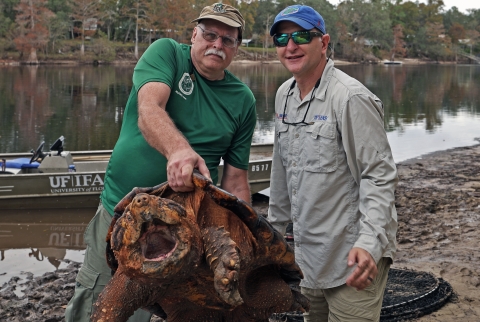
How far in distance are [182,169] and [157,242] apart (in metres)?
0.31

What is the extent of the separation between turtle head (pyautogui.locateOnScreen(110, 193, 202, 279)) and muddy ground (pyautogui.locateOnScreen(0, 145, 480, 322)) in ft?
9.50

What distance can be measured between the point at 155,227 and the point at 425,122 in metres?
21.9

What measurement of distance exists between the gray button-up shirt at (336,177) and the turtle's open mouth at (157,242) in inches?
33.4

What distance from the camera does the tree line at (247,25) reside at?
5709 cm

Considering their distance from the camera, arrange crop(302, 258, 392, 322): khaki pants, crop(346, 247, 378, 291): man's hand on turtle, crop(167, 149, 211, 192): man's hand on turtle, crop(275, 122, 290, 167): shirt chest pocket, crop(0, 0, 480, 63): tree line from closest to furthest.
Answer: crop(167, 149, 211, 192): man's hand on turtle → crop(346, 247, 378, 291): man's hand on turtle → crop(302, 258, 392, 322): khaki pants → crop(275, 122, 290, 167): shirt chest pocket → crop(0, 0, 480, 63): tree line

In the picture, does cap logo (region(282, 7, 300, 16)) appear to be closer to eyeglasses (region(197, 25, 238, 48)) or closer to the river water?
eyeglasses (region(197, 25, 238, 48))

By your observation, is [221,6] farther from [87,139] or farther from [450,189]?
[87,139]

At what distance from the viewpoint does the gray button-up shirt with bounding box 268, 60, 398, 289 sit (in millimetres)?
2422

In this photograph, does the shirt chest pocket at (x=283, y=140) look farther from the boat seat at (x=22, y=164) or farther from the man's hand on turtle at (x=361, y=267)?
the boat seat at (x=22, y=164)

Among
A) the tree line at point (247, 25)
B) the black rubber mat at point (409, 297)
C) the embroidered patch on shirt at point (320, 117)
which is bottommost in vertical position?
the black rubber mat at point (409, 297)

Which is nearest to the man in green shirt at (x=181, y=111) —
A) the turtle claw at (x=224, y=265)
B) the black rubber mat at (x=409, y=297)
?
the turtle claw at (x=224, y=265)

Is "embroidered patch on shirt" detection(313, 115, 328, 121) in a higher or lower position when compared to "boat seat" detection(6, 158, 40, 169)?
higher

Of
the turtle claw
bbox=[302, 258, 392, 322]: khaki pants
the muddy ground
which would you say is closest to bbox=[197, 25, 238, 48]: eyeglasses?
the turtle claw

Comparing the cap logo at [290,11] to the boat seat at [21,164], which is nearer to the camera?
the cap logo at [290,11]
